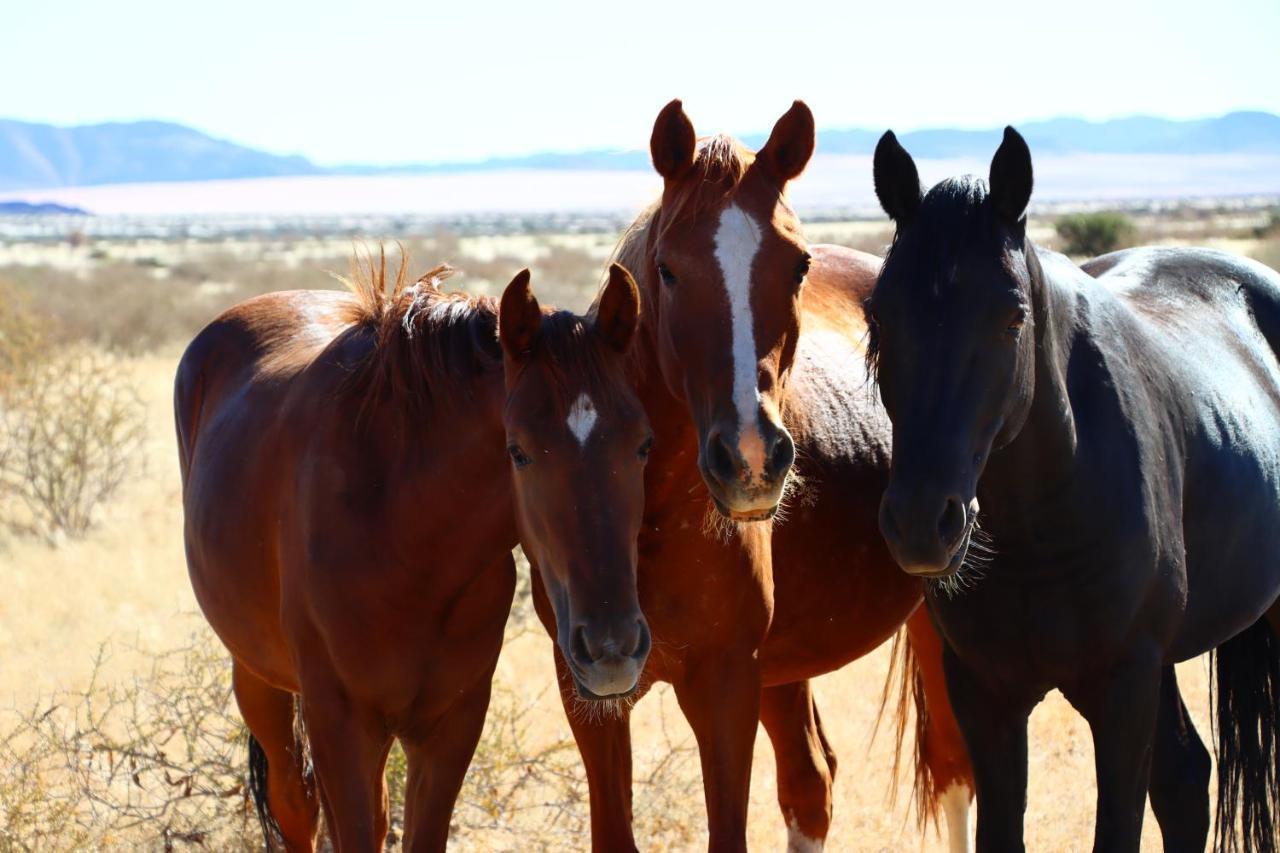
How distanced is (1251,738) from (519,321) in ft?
10.2

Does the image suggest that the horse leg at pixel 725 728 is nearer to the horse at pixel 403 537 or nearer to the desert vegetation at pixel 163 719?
the horse at pixel 403 537

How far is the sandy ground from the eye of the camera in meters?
5.57

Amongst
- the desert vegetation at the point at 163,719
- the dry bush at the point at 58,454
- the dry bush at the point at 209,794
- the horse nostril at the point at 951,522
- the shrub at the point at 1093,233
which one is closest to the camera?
the horse nostril at the point at 951,522

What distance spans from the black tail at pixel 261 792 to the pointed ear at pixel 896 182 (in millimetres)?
2921

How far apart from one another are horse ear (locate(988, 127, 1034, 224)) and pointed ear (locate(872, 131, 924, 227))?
8.2 inches

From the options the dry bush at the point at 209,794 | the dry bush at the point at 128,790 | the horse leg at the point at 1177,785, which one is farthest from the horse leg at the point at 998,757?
the dry bush at the point at 128,790

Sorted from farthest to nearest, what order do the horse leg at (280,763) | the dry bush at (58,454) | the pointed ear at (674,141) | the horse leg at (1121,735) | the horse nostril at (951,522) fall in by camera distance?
the dry bush at (58,454)
the horse leg at (280,763)
the pointed ear at (674,141)
the horse leg at (1121,735)
the horse nostril at (951,522)

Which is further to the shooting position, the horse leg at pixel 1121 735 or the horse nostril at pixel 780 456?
the horse leg at pixel 1121 735

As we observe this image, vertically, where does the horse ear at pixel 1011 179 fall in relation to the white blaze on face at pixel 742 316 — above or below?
above

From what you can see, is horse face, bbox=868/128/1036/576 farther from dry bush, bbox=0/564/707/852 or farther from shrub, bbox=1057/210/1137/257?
shrub, bbox=1057/210/1137/257

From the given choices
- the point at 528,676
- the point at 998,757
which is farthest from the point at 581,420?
the point at 528,676

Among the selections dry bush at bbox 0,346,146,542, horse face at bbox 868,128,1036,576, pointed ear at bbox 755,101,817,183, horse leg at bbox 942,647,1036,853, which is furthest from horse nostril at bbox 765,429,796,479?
dry bush at bbox 0,346,146,542

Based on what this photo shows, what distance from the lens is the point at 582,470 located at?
10.2 feet

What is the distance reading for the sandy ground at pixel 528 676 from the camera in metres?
5.57
